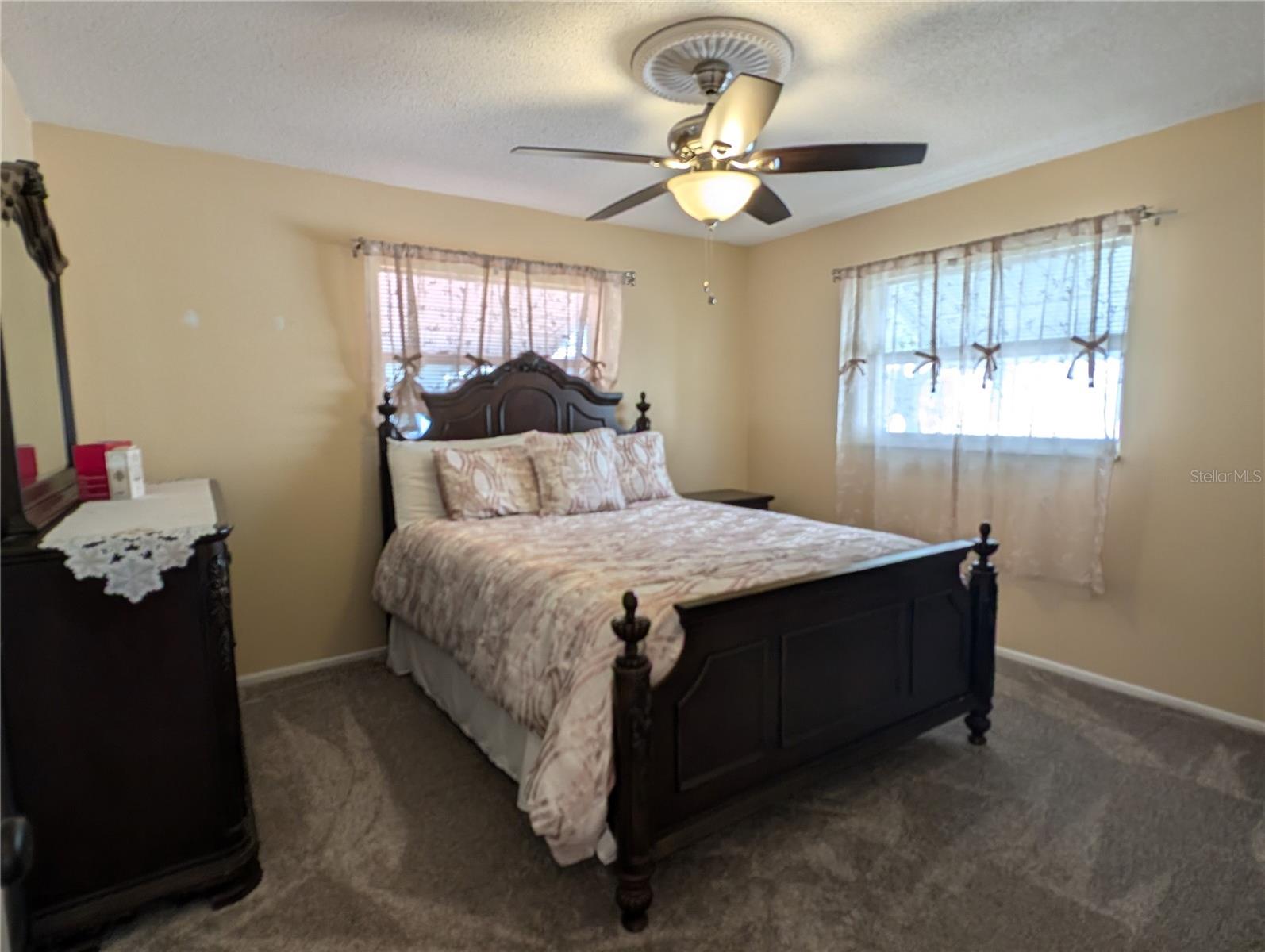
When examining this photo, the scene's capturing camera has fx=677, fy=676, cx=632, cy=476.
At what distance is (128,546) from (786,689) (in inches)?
69.2

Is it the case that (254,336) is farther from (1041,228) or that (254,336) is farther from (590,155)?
(1041,228)

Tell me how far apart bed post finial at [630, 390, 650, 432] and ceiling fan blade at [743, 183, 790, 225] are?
1.62 m

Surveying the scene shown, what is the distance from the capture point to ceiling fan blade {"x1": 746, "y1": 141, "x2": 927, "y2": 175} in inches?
80.1

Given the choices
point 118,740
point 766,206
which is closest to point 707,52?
point 766,206

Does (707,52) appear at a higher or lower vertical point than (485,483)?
higher

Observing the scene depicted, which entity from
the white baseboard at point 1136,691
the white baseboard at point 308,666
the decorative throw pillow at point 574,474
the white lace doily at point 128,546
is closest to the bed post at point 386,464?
the white baseboard at point 308,666

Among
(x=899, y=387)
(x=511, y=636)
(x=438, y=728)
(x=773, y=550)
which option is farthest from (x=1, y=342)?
(x=899, y=387)

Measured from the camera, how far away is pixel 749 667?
1911 mm

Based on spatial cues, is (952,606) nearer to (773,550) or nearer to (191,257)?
(773,550)

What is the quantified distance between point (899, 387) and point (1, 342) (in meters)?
3.65

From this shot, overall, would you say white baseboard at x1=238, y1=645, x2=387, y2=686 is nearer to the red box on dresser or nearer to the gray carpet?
the gray carpet

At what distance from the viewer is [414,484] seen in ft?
10.5

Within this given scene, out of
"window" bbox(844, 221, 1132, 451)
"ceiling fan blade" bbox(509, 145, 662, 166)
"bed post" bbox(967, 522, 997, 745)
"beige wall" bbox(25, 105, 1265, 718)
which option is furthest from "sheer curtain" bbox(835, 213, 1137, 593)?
"ceiling fan blade" bbox(509, 145, 662, 166)

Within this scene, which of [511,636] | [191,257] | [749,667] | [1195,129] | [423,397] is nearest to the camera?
[749,667]
